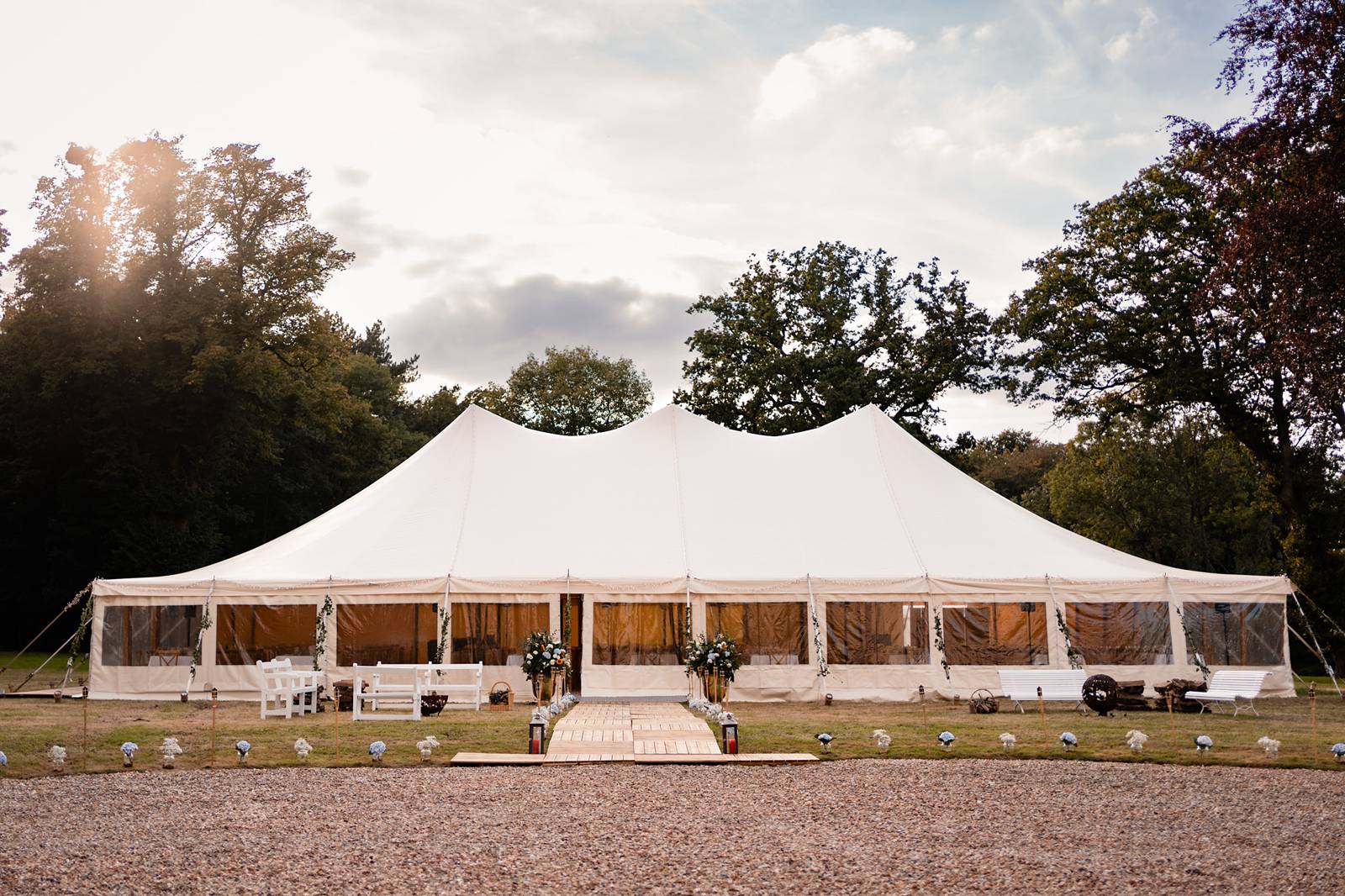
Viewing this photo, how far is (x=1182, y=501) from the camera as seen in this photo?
3173 cm

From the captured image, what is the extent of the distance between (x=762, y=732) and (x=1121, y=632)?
20.9 feet

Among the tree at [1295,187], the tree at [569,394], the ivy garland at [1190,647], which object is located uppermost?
the tree at [569,394]

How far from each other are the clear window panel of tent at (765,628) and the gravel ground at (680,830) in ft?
20.6

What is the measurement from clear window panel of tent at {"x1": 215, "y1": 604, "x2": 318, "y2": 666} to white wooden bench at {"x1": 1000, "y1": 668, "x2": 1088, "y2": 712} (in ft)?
28.4

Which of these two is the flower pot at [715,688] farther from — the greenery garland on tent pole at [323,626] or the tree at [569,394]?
the tree at [569,394]

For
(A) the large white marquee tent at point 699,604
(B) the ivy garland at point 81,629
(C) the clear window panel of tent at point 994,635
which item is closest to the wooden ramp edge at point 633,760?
(A) the large white marquee tent at point 699,604

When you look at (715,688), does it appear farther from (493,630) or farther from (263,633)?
(263,633)

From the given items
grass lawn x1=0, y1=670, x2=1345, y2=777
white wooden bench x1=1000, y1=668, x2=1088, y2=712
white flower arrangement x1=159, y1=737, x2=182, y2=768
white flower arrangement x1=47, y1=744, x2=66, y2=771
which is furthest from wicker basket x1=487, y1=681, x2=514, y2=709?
white flower arrangement x1=47, y1=744, x2=66, y2=771

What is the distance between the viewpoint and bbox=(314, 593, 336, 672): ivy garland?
14734 mm

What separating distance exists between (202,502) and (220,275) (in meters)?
5.56

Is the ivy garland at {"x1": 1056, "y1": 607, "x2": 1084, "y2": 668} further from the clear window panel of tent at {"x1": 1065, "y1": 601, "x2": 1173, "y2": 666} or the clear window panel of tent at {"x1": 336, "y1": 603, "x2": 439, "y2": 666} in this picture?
the clear window panel of tent at {"x1": 336, "y1": 603, "x2": 439, "y2": 666}

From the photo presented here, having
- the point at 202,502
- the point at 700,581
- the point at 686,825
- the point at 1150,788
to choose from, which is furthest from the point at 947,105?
the point at 202,502

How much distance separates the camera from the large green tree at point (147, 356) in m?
24.5

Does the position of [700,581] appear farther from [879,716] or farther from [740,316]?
[740,316]
